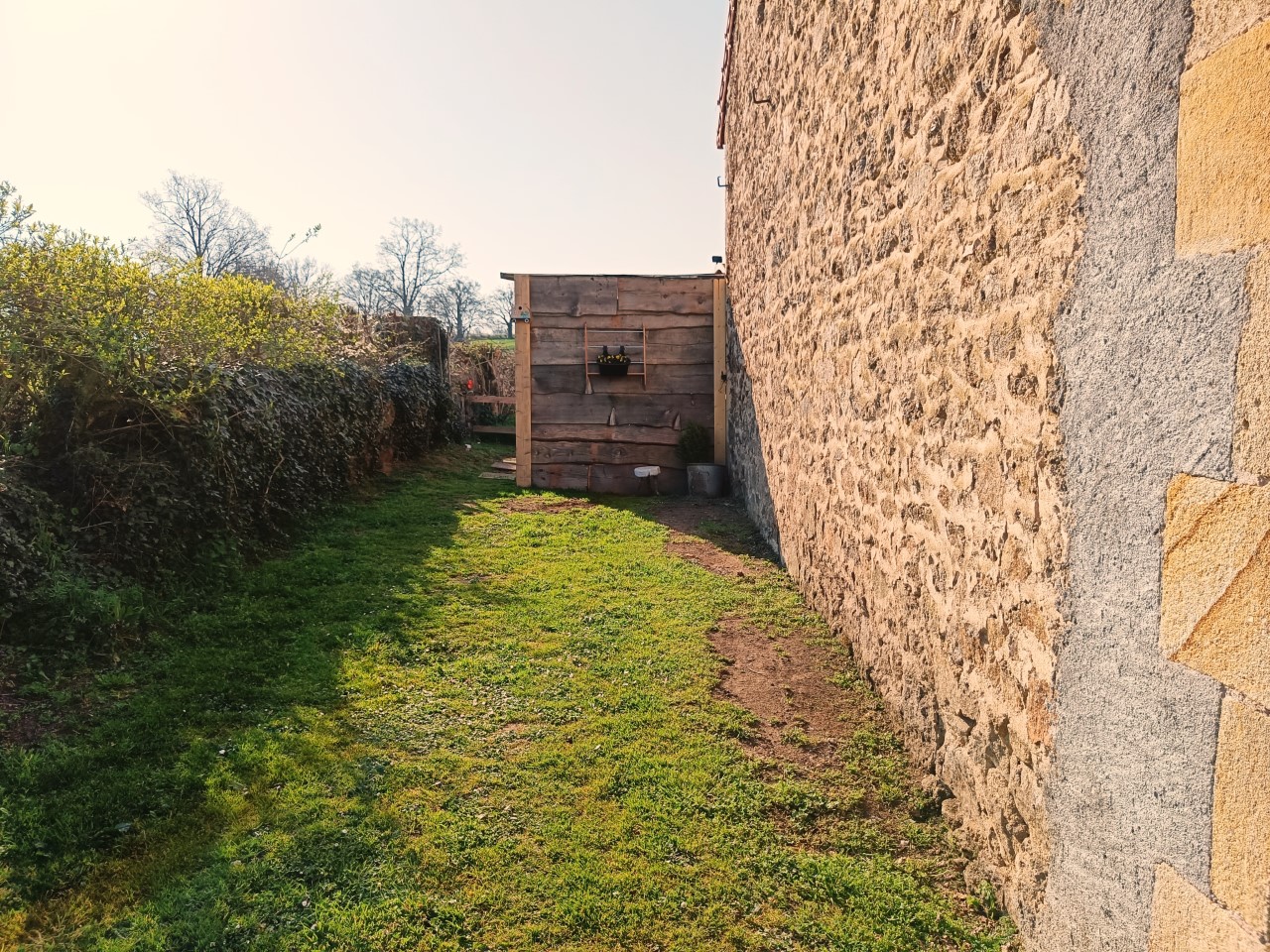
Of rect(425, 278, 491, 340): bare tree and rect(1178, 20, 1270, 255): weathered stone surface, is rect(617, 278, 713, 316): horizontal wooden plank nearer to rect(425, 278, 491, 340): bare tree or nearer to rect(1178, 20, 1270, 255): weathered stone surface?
rect(1178, 20, 1270, 255): weathered stone surface

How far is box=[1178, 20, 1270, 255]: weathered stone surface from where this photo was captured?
131cm

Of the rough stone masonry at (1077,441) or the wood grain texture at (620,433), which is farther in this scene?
the wood grain texture at (620,433)

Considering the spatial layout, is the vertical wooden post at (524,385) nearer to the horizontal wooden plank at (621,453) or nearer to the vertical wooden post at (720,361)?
the horizontal wooden plank at (621,453)

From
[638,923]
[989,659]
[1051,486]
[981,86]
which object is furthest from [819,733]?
[981,86]

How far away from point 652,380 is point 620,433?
82 centimetres

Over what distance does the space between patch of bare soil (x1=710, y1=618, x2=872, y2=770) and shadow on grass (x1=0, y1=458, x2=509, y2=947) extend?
182cm

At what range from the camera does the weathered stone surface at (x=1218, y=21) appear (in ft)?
4.31

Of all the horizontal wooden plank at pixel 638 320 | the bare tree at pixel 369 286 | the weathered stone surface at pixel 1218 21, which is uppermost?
the bare tree at pixel 369 286

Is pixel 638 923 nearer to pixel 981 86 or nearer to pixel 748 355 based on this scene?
pixel 981 86

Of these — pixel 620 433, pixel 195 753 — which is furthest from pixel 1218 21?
pixel 620 433

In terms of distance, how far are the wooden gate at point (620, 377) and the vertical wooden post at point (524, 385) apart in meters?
0.01

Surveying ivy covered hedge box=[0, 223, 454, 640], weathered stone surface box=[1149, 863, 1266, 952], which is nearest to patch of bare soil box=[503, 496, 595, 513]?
ivy covered hedge box=[0, 223, 454, 640]

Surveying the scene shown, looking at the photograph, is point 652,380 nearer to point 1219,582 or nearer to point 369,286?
point 1219,582

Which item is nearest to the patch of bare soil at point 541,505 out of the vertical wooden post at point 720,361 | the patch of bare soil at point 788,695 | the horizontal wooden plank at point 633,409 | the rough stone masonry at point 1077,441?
the horizontal wooden plank at point 633,409
